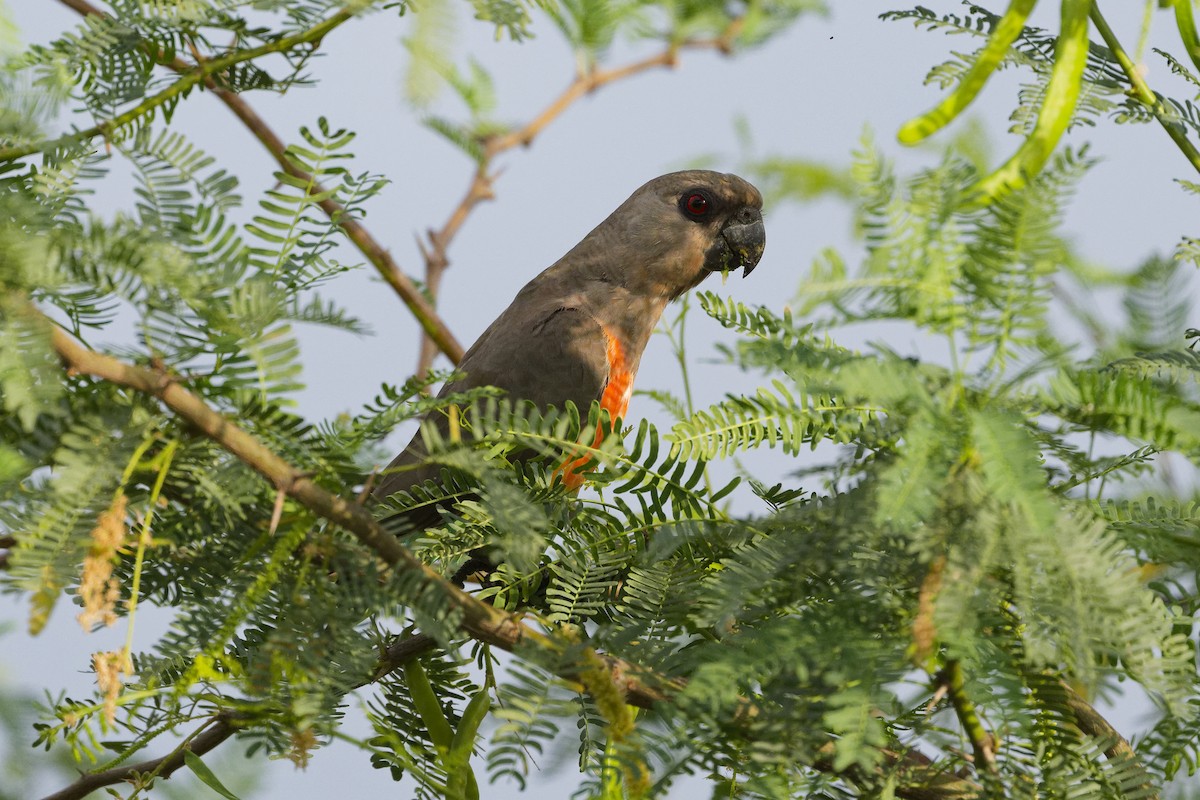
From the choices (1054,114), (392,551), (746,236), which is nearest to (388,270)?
(746,236)

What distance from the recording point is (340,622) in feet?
4.86

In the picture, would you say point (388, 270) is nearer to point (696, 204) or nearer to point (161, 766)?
point (696, 204)

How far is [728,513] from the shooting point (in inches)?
72.6

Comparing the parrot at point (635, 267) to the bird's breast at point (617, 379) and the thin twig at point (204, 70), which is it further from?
the thin twig at point (204, 70)

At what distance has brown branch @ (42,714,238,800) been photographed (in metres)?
1.95

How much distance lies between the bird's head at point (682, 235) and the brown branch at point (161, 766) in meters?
2.58

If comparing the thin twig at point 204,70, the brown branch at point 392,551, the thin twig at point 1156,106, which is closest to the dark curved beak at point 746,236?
the thin twig at point 1156,106

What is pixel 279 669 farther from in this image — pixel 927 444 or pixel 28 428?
pixel 927 444

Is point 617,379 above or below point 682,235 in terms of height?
below

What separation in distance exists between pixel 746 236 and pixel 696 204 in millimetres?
243

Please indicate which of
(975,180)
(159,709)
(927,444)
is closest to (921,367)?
(927,444)

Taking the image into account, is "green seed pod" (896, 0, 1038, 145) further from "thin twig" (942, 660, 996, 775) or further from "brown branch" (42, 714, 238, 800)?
"brown branch" (42, 714, 238, 800)

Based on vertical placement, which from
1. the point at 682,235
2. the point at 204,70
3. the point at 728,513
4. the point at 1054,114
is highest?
the point at 682,235

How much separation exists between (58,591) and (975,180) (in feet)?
4.26
